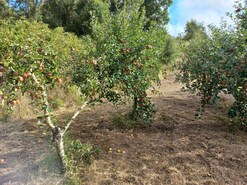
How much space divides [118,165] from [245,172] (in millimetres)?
1493

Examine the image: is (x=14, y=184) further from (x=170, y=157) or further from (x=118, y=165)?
(x=170, y=157)

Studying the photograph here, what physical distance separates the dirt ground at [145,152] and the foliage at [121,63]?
613 millimetres

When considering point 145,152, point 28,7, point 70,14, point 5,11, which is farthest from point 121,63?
point 28,7

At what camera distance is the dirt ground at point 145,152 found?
280 centimetres

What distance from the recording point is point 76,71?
3492mm

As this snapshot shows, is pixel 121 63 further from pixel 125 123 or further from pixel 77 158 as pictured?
pixel 125 123

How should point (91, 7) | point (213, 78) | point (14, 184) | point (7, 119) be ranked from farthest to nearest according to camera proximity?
1. point (91, 7)
2. point (7, 119)
3. point (213, 78)
4. point (14, 184)

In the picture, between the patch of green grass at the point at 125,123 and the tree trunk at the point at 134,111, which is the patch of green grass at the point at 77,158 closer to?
the patch of green grass at the point at 125,123

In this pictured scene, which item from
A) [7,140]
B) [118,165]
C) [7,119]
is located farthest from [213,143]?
[7,119]

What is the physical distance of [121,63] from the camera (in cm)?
321

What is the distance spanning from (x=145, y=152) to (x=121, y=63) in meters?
1.25

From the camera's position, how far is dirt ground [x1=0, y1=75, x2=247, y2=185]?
110 inches

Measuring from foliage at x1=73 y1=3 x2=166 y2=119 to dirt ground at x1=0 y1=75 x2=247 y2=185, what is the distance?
2.01ft

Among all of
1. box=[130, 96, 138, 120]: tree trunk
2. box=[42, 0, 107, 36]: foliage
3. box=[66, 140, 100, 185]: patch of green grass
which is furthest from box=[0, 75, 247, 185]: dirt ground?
box=[42, 0, 107, 36]: foliage
